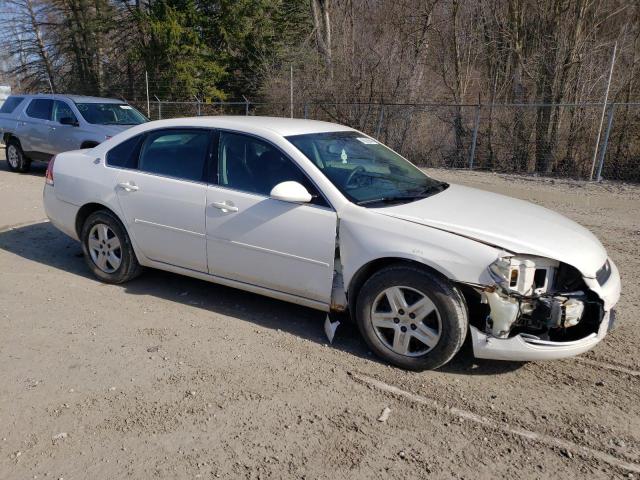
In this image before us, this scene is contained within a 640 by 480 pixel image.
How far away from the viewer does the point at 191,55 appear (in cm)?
2545

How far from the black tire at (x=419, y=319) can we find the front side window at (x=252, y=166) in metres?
0.88

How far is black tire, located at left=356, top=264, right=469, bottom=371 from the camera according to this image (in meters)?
3.66

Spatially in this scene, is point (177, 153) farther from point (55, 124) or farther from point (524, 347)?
point (55, 124)

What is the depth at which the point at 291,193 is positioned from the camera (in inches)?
160

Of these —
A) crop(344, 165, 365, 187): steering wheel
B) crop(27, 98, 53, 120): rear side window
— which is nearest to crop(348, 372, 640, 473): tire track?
crop(344, 165, 365, 187): steering wheel

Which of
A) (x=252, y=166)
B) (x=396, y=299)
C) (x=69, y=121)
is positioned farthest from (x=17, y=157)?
(x=396, y=299)

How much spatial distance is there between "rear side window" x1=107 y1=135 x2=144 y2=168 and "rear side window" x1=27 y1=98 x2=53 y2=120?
8.07 m

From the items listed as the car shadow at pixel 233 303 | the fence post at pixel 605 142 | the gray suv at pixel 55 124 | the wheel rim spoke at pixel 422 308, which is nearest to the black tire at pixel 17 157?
the gray suv at pixel 55 124

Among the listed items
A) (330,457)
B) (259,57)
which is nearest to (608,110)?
(330,457)

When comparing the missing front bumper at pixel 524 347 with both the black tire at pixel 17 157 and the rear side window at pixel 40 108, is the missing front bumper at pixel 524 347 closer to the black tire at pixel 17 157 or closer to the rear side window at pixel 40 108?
the rear side window at pixel 40 108

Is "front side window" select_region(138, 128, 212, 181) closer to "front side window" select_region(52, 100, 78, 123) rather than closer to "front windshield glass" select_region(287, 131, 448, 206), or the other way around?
"front windshield glass" select_region(287, 131, 448, 206)

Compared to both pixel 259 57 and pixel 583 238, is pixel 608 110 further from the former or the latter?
pixel 259 57

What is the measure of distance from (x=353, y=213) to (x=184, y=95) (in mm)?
22603

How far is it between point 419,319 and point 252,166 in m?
1.82
